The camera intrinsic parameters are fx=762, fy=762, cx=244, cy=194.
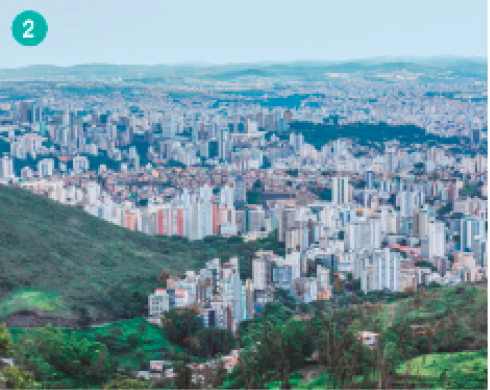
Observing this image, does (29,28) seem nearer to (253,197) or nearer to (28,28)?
(28,28)

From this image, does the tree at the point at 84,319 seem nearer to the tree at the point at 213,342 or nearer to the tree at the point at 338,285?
the tree at the point at 213,342

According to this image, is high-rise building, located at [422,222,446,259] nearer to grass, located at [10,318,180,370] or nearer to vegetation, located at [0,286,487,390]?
vegetation, located at [0,286,487,390]

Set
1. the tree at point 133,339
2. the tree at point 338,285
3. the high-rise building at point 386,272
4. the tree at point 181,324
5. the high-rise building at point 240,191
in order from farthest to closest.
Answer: the high-rise building at point 240,191
the high-rise building at point 386,272
the tree at point 338,285
the tree at point 181,324
the tree at point 133,339

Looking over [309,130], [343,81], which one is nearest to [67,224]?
[343,81]

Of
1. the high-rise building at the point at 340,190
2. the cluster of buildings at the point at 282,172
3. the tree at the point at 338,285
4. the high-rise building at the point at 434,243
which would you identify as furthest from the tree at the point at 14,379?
the high-rise building at the point at 340,190

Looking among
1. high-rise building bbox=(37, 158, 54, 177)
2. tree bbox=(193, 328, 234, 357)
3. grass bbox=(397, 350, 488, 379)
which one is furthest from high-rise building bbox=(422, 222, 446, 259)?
high-rise building bbox=(37, 158, 54, 177)

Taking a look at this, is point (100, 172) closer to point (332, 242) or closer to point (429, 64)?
point (332, 242)
